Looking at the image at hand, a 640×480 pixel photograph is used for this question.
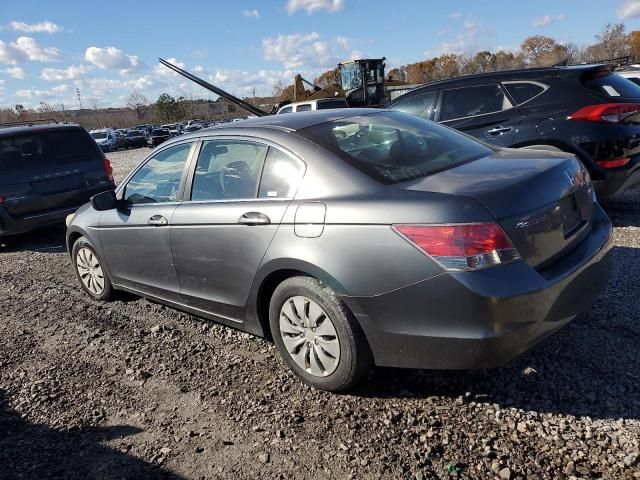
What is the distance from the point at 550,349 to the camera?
331 cm

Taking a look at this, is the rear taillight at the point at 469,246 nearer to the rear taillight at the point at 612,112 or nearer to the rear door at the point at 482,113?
the rear taillight at the point at 612,112

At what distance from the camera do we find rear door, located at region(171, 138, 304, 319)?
318cm

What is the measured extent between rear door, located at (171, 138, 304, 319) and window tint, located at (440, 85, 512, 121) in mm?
3961

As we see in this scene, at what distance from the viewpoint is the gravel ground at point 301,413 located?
98.4 inches

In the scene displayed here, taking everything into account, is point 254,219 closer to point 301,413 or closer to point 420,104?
point 301,413

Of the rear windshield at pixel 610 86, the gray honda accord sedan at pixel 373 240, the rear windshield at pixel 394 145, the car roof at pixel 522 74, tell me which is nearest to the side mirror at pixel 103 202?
the gray honda accord sedan at pixel 373 240

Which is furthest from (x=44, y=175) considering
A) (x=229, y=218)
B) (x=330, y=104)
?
(x=330, y=104)

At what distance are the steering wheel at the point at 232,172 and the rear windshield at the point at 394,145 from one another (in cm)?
50

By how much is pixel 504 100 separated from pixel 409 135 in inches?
131

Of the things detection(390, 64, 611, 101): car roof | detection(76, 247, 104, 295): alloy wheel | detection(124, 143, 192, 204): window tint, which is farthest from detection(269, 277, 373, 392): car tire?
detection(390, 64, 611, 101): car roof

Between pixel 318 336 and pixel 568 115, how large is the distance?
4.23m

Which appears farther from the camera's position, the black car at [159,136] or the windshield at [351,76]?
the black car at [159,136]

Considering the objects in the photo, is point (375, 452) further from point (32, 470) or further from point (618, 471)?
point (32, 470)

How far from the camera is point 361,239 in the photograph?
2.68m
